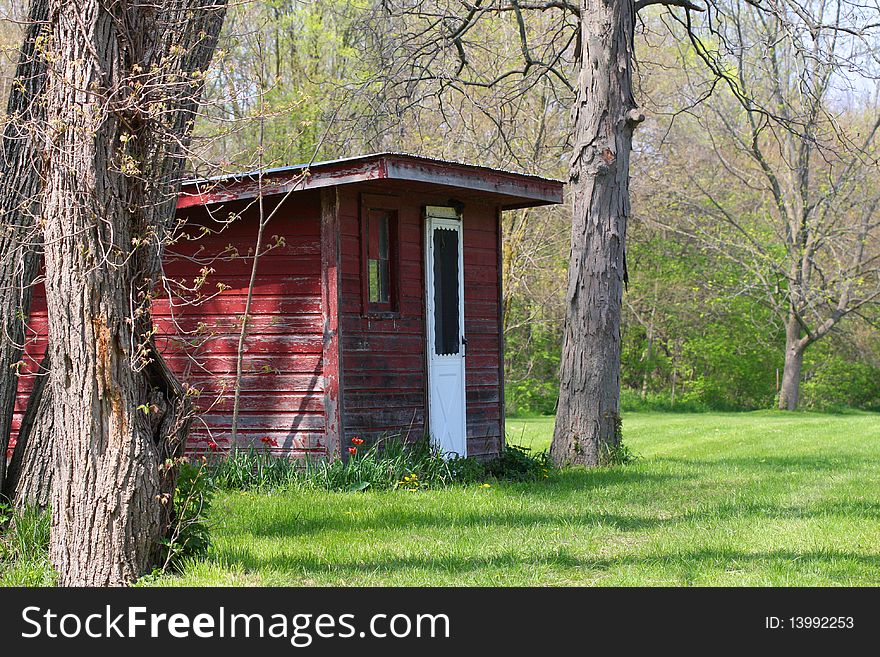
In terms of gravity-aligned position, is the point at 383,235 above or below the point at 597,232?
below

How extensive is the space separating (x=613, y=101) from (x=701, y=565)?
7241mm

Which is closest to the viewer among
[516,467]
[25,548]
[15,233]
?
[25,548]

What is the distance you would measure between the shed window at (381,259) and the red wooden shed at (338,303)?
0.04 ft

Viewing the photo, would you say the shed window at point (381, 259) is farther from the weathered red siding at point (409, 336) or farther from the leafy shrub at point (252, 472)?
the leafy shrub at point (252, 472)

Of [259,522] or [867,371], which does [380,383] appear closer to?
[259,522]

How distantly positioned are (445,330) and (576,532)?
15.4 feet

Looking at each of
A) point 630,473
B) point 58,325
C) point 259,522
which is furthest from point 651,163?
point 58,325

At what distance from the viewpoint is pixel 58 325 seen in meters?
5.46

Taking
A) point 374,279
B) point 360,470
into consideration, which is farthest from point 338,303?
point 360,470

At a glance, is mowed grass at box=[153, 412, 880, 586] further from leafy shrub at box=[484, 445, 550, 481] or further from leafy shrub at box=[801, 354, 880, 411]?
leafy shrub at box=[801, 354, 880, 411]

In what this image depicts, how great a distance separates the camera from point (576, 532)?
7.35 meters

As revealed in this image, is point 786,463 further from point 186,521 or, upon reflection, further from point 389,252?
point 186,521

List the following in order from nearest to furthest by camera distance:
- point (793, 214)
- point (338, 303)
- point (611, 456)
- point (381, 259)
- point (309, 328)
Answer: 1. point (338, 303)
2. point (309, 328)
3. point (381, 259)
4. point (611, 456)
5. point (793, 214)

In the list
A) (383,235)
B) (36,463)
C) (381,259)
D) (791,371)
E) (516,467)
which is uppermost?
(383,235)
